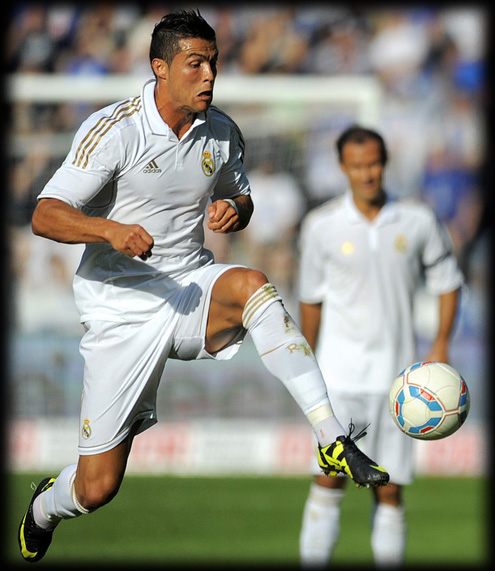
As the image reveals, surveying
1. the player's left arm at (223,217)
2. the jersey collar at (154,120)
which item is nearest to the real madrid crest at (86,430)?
the player's left arm at (223,217)

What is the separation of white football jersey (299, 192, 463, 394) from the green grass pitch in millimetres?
2402

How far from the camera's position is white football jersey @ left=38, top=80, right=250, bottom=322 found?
16.8 feet

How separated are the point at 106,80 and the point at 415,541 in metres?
5.92

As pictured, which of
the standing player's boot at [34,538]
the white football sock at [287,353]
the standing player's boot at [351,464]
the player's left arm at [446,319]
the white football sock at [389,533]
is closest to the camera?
the standing player's boot at [351,464]

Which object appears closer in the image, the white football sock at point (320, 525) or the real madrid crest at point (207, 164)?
the real madrid crest at point (207, 164)

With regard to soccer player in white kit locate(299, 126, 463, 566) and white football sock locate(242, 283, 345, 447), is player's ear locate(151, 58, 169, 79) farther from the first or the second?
soccer player in white kit locate(299, 126, 463, 566)

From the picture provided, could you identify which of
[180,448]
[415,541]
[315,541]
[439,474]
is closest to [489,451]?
[439,474]

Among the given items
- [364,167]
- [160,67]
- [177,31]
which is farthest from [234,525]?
[177,31]

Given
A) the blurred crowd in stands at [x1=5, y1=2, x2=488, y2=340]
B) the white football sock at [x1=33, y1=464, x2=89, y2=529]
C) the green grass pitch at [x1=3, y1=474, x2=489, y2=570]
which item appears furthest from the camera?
the blurred crowd in stands at [x1=5, y1=2, x2=488, y2=340]

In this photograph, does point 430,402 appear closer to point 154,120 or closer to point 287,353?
point 287,353

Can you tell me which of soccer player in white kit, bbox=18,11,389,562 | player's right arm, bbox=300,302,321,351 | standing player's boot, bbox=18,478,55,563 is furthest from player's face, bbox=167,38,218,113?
player's right arm, bbox=300,302,321,351

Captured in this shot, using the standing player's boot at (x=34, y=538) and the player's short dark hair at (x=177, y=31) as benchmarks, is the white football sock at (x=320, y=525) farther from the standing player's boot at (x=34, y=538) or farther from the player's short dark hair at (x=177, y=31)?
the player's short dark hair at (x=177, y=31)

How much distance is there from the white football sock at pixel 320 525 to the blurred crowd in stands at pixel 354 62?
536cm

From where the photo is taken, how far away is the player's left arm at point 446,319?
7.46 m
